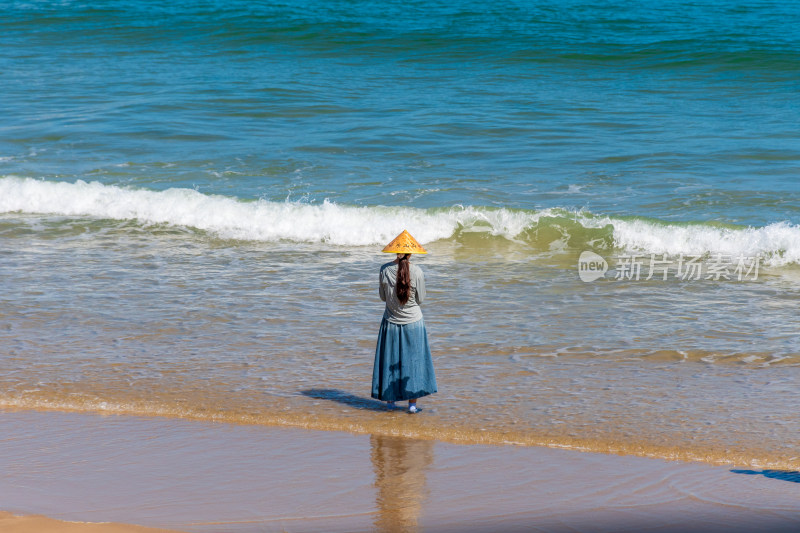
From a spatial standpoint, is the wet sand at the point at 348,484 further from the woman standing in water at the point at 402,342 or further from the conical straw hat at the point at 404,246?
the conical straw hat at the point at 404,246

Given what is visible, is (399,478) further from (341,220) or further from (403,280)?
(341,220)

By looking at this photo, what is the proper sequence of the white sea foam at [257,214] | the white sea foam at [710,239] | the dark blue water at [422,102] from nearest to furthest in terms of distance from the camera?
the white sea foam at [710,239] → the white sea foam at [257,214] → the dark blue water at [422,102]

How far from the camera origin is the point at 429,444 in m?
6.36

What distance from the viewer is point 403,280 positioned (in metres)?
6.56

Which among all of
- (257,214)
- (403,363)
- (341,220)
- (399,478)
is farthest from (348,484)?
(257,214)

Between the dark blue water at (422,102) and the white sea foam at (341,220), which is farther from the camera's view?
the dark blue water at (422,102)

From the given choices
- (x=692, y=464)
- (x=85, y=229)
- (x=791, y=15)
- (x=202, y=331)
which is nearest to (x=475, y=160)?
(x=85, y=229)

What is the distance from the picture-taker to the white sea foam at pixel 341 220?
12.2 metres

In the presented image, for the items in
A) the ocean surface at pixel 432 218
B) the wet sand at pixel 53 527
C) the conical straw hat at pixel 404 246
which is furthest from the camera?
the ocean surface at pixel 432 218

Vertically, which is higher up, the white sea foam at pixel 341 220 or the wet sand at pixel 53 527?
the white sea foam at pixel 341 220

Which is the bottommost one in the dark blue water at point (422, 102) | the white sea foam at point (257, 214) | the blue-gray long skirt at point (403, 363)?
the blue-gray long skirt at point (403, 363)

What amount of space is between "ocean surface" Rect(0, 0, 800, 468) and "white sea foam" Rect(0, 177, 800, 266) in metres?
0.05

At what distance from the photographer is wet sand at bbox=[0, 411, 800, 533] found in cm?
501

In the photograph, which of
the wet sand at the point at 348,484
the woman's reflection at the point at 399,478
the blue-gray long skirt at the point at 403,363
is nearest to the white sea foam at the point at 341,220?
the blue-gray long skirt at the point at 403,363
